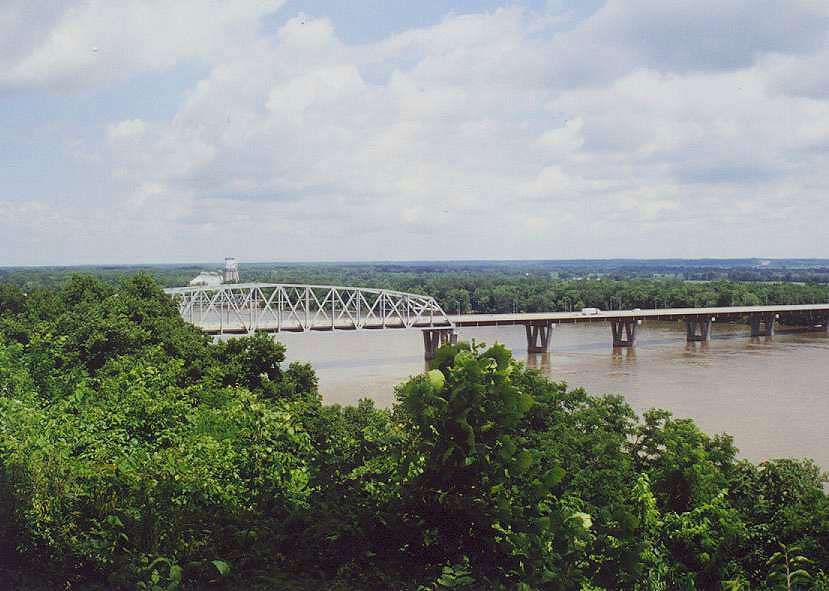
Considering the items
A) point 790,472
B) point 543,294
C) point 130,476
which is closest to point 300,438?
point 130,476

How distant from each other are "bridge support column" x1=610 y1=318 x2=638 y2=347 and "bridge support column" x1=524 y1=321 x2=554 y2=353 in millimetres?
6004

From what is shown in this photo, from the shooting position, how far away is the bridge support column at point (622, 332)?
58.9 meters

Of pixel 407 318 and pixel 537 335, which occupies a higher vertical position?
pixel 407 318

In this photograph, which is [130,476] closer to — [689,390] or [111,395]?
[111,395]

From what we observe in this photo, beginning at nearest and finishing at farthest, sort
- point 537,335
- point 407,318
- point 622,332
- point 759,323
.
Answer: point 407,318, point 537,335, point 622,332, point 759,323

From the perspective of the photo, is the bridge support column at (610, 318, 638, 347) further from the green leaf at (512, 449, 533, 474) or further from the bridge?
the green leaf at (512, 449, 533, 474)

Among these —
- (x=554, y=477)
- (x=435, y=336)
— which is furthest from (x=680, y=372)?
(x=554, y=477)

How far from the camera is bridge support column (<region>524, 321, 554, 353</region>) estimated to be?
183ft

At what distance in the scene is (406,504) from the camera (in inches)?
318

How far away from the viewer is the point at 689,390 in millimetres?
36281

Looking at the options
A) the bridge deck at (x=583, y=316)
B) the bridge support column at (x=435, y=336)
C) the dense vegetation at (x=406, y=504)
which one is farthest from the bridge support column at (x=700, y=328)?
the dense vegetation at (x=406, y=504)

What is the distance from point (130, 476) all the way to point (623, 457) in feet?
21.6

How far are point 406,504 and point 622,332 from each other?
2112 inches

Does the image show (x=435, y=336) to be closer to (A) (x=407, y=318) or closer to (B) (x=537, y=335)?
(A) (x=407, y=318)
